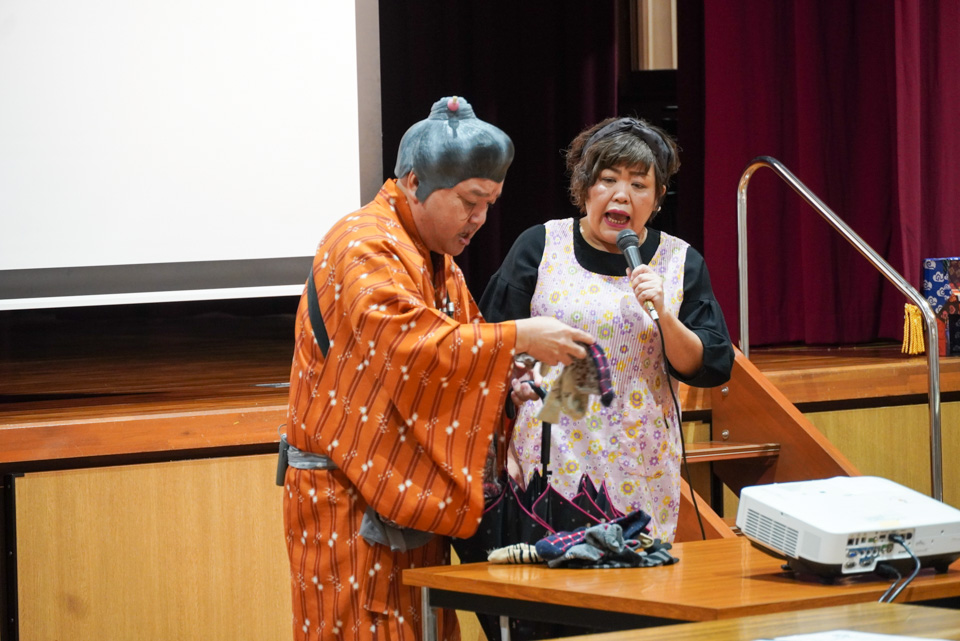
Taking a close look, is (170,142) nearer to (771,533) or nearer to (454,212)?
(454,212)

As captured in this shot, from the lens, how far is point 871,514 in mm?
1634

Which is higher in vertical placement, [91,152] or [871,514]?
[91,152]

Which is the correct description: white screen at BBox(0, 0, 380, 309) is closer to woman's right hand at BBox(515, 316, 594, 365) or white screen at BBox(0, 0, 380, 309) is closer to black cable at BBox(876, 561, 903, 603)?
woman's right hand at BBox(515, 316, 594, 365)

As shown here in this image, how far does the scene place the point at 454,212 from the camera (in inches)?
68.5

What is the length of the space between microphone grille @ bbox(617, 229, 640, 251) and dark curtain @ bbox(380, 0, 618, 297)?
10.2 ft

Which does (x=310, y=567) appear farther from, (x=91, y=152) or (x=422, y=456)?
(x=91, y=152)

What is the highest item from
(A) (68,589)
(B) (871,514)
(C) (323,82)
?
(C) (323,82)

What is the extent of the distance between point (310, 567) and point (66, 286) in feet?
5.31

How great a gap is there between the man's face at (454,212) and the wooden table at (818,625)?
0.67 meters

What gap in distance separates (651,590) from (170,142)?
209 cm

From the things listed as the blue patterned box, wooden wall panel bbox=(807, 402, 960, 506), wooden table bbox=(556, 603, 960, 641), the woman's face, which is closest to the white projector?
wooden table bbox=(556, 603, 960, 641)

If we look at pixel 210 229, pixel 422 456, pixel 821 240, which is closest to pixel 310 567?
pixel 422 456

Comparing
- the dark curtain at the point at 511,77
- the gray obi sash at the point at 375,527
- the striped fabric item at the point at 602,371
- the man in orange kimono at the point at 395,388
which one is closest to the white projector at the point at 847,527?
the striped fabric item at the point at 602,371

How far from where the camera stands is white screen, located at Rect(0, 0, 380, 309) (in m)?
3.04
